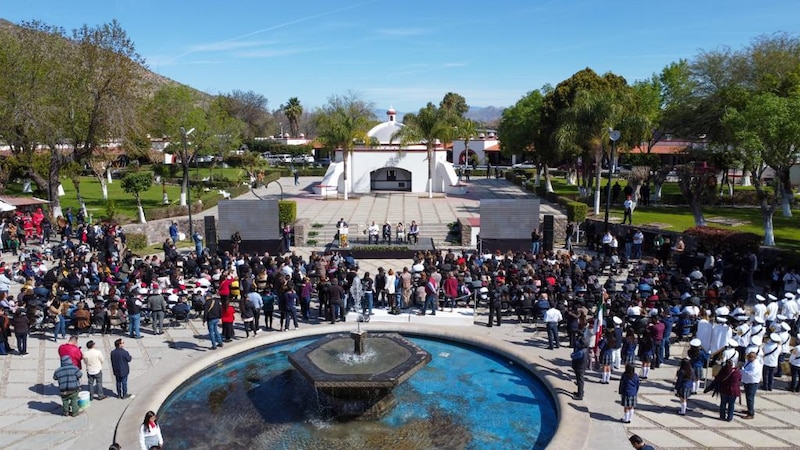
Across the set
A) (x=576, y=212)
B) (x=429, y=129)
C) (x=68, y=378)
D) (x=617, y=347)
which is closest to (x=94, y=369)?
(x=68, y=378)

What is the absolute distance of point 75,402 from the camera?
10594 millimetres

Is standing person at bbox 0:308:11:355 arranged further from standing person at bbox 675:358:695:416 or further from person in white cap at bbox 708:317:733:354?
person in white cap at bbox 708:317:733:354

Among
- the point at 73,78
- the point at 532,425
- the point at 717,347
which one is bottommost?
the point at 532,425

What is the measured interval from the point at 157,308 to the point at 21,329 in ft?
9.49

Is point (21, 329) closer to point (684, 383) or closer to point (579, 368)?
point (579, 368)

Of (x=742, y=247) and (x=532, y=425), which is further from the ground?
(x=742, y=247)

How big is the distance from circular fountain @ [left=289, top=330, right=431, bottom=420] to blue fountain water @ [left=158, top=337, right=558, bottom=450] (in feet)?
0.94

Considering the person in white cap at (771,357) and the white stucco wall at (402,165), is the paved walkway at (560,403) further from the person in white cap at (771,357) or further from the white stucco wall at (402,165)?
the white stucco wall at (402,165)

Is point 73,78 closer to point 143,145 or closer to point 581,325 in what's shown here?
point 143,145

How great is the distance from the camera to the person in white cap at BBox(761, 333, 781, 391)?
1162 cm

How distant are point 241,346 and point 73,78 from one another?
908 inches

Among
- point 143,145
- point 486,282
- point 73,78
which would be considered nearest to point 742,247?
point 486,282

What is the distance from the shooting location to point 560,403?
1100 cm

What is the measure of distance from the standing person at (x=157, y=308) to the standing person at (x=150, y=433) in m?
5.78
